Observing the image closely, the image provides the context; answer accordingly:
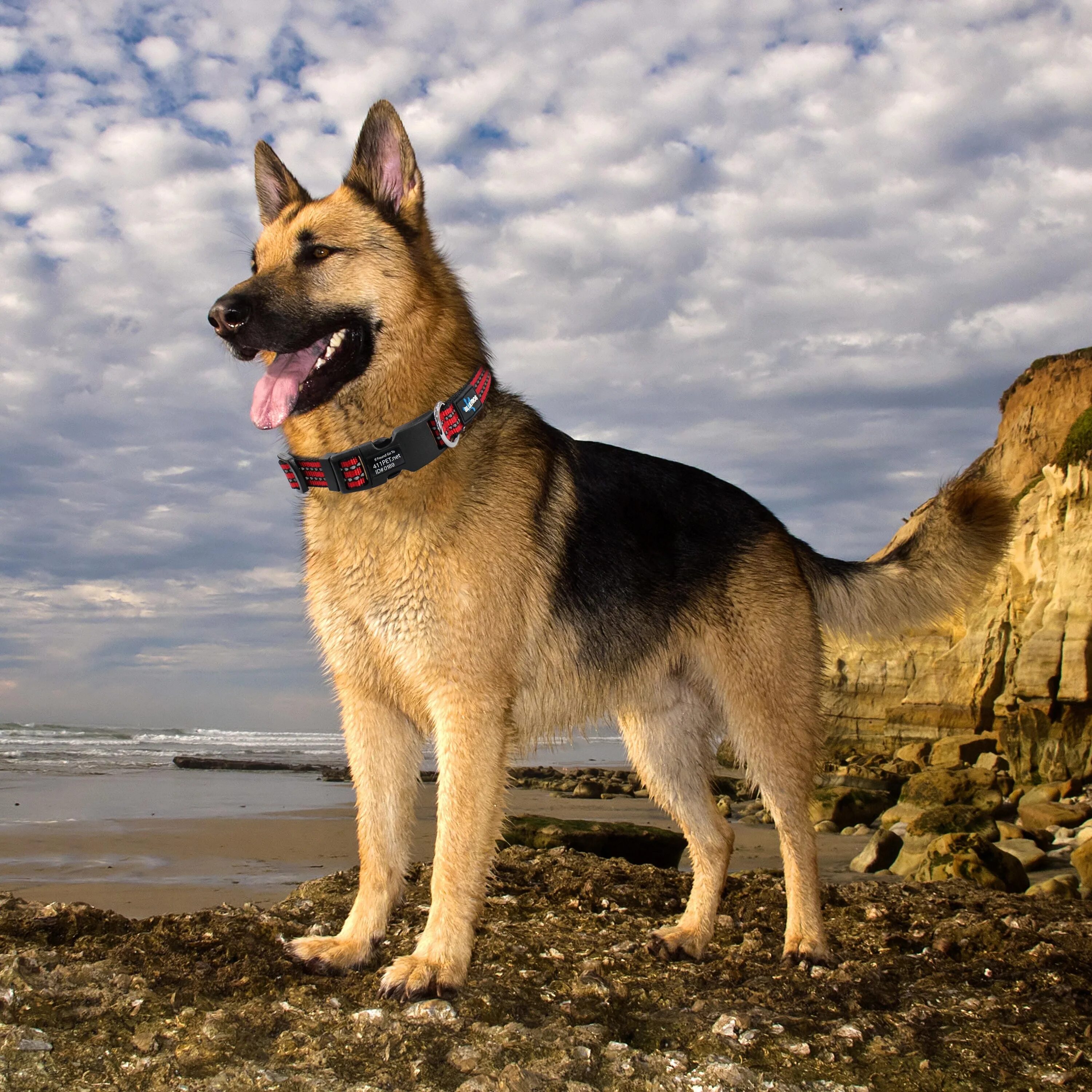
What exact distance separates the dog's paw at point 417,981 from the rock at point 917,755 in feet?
52.4

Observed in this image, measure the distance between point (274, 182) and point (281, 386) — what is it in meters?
1.25

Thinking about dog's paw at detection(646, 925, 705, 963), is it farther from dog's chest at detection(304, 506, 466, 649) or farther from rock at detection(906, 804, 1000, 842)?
rock at detection(906, 804, 1000, 842)

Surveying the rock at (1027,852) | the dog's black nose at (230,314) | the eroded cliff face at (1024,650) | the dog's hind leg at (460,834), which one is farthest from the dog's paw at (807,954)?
the eroded cliff face at (1024,650)

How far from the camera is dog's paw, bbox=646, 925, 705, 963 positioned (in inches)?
157

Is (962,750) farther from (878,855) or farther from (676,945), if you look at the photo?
(676,945)

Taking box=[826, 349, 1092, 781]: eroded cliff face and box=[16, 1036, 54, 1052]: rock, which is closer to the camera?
box=[16, 1036, 54, 1052]: rock

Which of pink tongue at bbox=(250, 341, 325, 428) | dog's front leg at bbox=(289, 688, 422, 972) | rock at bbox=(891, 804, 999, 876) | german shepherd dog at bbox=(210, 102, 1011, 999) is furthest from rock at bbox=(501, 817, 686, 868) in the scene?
pink tongue at bbox=(250, 341, 325, 428)

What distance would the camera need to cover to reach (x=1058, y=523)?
15977mm

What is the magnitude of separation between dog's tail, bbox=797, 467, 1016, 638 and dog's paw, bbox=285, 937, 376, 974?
9.25 ft

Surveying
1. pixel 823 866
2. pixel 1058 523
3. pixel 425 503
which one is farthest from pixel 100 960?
pixel 1058 523

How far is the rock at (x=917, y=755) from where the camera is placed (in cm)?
1752

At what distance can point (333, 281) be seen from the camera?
3.53 metres

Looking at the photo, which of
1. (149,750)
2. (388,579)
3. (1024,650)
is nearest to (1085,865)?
(388,579)

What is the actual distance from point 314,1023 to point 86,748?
26.1 metres
